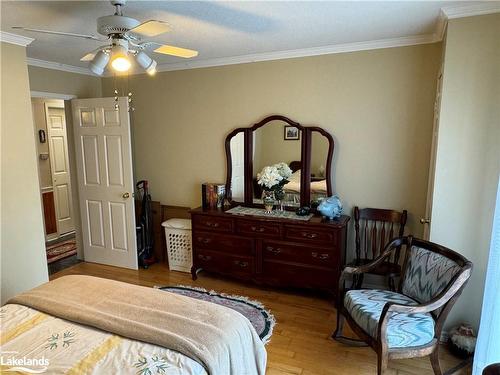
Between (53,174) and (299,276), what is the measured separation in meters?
4.23

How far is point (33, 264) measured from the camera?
3.07 meters

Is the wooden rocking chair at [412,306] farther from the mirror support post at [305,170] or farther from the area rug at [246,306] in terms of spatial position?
the mirror support post at [305,170]

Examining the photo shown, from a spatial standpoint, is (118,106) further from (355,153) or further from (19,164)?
(355,153)

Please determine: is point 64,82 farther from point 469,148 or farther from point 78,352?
point 469,148

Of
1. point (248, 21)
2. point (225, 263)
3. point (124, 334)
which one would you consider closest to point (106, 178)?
point (225, 263)

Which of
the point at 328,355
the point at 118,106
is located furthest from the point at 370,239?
the point at 118,106

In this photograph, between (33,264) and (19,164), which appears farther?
(33,264)

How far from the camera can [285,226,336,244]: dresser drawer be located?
300 cm

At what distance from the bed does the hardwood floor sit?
743mm

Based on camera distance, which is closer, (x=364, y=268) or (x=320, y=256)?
(x=364, y=268)

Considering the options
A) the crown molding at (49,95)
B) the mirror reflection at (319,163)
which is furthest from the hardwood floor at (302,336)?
the crown molding at (49,95)

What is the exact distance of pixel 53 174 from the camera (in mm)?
5219

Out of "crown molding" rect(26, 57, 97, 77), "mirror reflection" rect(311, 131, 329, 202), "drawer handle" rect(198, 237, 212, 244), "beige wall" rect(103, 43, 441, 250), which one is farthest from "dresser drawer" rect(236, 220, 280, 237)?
"crown molding" rect(26, 57, 97, 77)

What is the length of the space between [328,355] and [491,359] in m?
0.99
